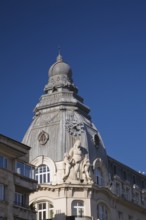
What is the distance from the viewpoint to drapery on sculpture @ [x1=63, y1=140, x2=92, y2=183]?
3002 inches

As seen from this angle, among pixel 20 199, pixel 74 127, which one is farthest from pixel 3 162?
pixel 74 127

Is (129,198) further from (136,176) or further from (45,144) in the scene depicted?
(45,144)

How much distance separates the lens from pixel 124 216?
84.4 meters

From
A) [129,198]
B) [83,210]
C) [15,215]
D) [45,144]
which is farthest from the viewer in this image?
[129,198]

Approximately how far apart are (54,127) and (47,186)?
9.46 meters

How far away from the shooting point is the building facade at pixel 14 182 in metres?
53.5

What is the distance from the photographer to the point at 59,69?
285 feet

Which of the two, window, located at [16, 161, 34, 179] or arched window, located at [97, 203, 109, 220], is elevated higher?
window, located at [16, 161, 34, 179]

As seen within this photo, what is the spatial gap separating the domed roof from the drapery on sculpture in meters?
13.9

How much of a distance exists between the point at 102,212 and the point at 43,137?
43.8ft

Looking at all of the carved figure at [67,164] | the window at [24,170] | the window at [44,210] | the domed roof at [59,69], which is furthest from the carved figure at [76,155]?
the window at [24,170]

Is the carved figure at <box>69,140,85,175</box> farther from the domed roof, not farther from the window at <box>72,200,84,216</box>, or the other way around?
the domed roof

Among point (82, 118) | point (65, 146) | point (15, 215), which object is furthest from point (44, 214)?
point (15, 215)

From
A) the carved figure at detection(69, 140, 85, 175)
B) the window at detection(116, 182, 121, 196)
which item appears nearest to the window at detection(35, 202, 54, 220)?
the carved figure at detection(69, 140, 85, 175)
